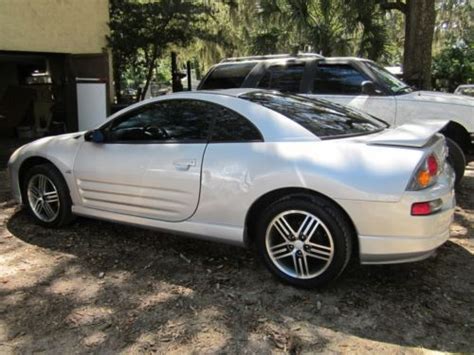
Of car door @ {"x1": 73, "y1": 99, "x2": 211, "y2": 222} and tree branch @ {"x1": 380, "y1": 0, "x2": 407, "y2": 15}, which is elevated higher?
tree branch @ {"x1": 380, "y1": 0, "x2": 407, "y2": 15}

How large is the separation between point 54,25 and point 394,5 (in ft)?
26.9

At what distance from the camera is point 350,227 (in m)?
3.51

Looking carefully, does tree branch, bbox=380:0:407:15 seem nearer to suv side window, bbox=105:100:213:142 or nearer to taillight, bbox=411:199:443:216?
suv side window, bbox=105:100:213:142

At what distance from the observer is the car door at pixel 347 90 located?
676 centimetres

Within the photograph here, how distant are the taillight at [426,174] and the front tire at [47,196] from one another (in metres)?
3.18

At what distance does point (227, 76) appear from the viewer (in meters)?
7.78

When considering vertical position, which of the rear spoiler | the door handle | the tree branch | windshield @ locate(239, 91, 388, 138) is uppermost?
the tree branch

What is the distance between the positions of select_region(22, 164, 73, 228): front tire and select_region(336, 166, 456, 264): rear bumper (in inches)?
110

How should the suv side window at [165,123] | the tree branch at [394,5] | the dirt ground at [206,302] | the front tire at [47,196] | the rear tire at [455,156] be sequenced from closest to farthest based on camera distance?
the dirt ground at [206,302]
the suv side window at [165,123]
the front tire at [47,196]
the rear tire at [455,156]
the tree branch at [394,5]

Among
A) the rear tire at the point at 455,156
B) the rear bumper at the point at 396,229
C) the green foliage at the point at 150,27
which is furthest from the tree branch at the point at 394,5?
the rear bumper at the point at 396,229

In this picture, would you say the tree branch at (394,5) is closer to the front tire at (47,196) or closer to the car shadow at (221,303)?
the car shadow at (221,303)

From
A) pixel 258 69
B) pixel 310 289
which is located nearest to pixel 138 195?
pixel 310 289

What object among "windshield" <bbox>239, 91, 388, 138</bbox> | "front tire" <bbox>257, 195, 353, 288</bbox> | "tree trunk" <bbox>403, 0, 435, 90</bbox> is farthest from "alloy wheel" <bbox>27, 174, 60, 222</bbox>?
"tree trunk" <bbox>403, 0, 435, 90</bbox>

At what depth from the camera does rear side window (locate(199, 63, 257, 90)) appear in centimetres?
765
